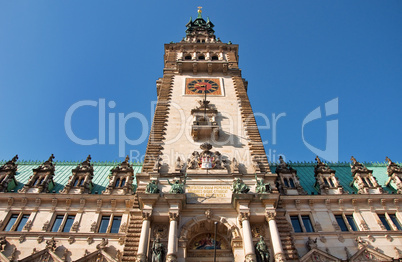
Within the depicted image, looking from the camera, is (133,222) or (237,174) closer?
(133,222)


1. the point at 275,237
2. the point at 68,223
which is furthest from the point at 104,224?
the point at 275,237

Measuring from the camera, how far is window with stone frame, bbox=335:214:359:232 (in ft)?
68.8

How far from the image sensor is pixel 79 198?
22.1 meters

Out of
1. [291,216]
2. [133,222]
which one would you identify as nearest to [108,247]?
[133,222]

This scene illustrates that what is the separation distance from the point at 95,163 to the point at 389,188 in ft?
81.3

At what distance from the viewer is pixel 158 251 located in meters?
17.0

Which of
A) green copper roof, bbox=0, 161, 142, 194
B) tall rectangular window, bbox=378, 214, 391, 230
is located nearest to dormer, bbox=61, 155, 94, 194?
green copper roof, bbox=0, 161, 142, 194

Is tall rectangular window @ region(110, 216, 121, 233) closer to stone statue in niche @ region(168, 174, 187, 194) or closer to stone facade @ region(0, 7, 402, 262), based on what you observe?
stone facade @ region(0, 7, 402, 262)

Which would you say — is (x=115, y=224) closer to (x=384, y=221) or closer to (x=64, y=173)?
(x=64, y=173)

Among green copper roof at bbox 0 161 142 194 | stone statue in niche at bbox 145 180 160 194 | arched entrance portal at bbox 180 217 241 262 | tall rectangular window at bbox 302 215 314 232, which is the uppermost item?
green copper roof at bbox 0 161 142 194

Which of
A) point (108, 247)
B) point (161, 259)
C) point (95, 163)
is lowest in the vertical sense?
point (161, 259)

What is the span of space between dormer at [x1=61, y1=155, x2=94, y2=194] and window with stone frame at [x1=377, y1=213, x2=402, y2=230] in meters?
19.3

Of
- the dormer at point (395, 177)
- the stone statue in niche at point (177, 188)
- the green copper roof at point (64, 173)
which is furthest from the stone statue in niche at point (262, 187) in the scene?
the green copper roof at point (64, 173)

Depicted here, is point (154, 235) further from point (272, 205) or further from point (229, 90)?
point (229, 90)
